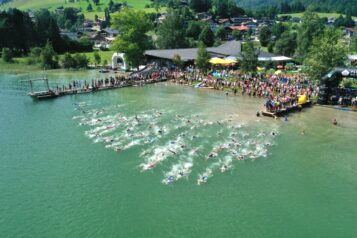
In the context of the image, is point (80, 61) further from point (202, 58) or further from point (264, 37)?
point (264, 37)

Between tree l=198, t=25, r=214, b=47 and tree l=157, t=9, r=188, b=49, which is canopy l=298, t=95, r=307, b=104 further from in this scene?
tree l=198, t=25, r=214, b=47

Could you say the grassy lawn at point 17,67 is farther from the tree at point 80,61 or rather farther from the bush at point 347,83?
the bush at point 347,83

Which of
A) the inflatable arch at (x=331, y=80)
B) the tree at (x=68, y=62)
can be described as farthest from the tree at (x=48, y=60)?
the inflatable arch at (x=331, y=80)

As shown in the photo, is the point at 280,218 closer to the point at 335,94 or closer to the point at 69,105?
the point at 335,94

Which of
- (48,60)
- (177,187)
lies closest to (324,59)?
(177,187)

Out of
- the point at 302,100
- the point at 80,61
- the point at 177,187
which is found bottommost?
the point at 177,187

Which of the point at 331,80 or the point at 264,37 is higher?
the point at 264,37
